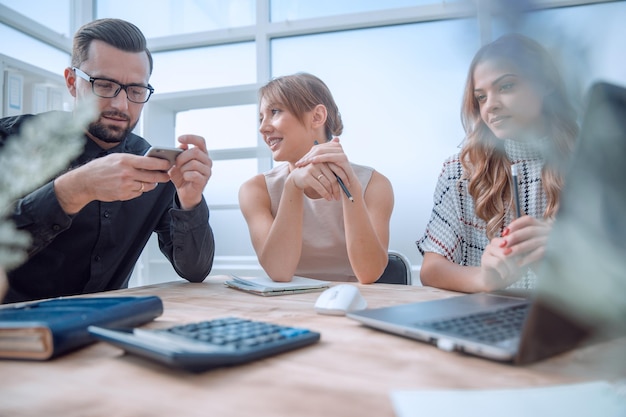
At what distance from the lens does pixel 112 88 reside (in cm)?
125

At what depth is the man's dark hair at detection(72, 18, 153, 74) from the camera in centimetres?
123

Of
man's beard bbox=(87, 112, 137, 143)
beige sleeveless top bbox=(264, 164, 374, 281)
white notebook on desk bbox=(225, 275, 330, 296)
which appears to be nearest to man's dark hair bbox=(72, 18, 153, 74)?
man's beard bbox=(87, 112, 137, 143)

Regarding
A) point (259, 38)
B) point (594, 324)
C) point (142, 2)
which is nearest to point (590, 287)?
point (594, 324)

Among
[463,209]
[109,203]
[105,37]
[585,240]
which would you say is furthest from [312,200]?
[585,240]

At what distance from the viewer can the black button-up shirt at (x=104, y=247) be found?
43.9 inches

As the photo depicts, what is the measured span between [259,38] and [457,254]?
2.02 m

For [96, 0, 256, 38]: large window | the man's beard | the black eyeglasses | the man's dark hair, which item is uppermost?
[96, 0, 256, 38]: large window

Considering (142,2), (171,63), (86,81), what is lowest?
(86,81)

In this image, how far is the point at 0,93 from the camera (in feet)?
6.21

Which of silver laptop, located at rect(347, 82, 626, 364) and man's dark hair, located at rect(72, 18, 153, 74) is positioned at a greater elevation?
man's dark hair, located at rect(72, 18, 153, 74)

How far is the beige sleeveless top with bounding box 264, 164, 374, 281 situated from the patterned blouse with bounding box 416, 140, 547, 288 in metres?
0.31

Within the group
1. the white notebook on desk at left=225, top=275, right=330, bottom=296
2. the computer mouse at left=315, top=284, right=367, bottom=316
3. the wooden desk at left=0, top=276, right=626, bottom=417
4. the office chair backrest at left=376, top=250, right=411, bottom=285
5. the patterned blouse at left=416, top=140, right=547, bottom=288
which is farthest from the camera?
the office chair backrest at left=376, top=250, right=411, bottom=285

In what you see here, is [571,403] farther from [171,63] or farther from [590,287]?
[171,63]

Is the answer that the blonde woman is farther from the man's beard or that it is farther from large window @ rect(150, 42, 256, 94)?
large window @ rect(150, 42, 256, 94)
